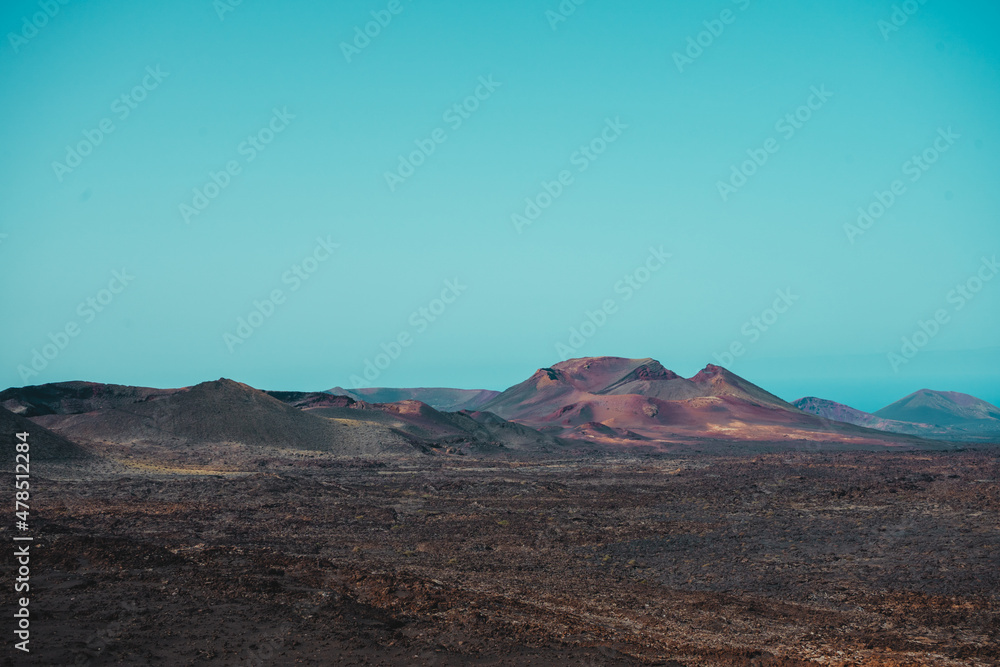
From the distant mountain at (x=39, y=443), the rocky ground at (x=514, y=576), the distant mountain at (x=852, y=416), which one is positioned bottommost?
the rocky ground at (x=514, y=576)

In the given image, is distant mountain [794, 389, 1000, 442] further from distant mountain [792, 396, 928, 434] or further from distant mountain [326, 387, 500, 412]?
distant mountain [326, 387, 500, 412]

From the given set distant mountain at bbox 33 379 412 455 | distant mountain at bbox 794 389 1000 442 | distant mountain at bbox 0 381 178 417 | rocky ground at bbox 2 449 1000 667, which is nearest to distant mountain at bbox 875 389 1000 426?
distant mountain at bbox 794 389 1000 442

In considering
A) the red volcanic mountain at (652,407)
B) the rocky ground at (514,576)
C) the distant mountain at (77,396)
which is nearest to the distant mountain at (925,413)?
the red volcanic mountain at (652,407)

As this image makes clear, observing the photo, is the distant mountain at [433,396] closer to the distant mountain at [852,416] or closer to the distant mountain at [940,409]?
the distant mountain at [852,416]

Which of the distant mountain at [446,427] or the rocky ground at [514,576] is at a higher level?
the distant mountain at [446,427]

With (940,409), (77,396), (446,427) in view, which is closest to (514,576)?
(446,427)

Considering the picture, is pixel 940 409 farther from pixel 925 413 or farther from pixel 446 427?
pixel 446 427

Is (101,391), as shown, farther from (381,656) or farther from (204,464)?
(381,656)
